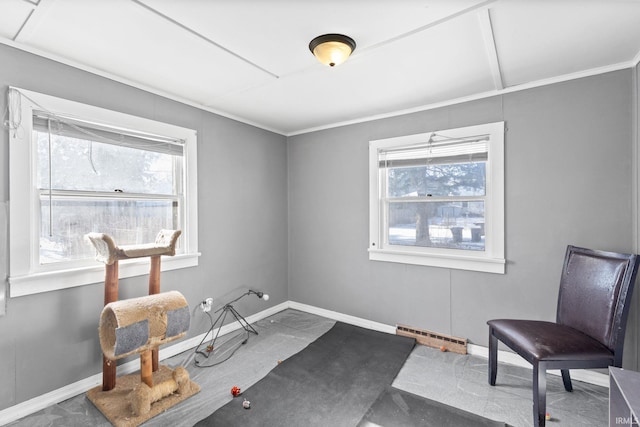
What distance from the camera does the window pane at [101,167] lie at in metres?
2.12

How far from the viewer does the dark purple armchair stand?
5.80 ft

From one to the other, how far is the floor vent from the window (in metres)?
0.69

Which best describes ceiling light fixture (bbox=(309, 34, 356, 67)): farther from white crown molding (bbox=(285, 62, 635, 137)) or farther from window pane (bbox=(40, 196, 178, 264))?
window pane (bbox=(40, 196, 178, 264))

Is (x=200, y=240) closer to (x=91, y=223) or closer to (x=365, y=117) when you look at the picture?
(x=91, y=223)

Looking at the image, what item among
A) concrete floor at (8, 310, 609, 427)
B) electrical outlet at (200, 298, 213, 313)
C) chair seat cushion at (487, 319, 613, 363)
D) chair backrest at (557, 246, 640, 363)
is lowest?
concrete floor at (8, 310, 609, 427)

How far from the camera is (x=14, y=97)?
192cm

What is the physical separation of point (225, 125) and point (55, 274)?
1987 mm

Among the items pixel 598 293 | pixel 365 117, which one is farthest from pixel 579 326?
pixel 365 117

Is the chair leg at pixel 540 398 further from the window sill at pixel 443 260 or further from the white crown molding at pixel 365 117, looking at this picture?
the white crown molding at pixel 365 117

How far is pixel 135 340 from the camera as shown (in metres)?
1.92

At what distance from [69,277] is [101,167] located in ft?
2.79

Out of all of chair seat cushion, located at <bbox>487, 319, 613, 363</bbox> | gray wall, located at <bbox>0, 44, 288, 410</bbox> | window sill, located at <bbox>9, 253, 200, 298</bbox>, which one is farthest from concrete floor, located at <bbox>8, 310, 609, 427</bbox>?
window sill, located at <bbox>9, 253, 200, 298</bbox>

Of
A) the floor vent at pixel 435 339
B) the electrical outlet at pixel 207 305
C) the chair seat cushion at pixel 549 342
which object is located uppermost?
the chair seat cushion at pixel 549 342

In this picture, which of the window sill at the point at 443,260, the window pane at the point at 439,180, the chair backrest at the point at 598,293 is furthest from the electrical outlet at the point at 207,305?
the chair backrest at the point at 598,293
